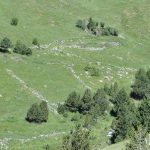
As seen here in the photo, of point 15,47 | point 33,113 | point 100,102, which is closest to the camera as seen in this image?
point 33,113

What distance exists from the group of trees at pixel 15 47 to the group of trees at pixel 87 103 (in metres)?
15.0

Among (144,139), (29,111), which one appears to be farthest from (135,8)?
(144,139)

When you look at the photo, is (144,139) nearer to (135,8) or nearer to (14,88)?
(14,88)

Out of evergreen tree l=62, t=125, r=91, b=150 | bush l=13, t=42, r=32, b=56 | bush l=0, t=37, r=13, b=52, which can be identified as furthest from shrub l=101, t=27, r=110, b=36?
evergreen tree l=62, t=125, r=91, b=150

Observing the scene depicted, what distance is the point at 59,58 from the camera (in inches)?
4055

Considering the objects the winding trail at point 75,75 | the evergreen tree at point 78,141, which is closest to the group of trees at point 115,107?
the winding trail at point 75,75

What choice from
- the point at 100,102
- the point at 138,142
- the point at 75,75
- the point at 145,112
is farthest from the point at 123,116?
the point at 138,142

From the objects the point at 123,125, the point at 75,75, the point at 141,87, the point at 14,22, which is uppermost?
the point at 14,22

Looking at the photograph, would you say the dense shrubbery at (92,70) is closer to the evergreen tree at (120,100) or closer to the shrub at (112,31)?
the evergreen tree at (120,100)

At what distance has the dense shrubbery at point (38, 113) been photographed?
3150 inches

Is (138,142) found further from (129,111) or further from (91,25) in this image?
(91,25)

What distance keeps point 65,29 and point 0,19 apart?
540 inches

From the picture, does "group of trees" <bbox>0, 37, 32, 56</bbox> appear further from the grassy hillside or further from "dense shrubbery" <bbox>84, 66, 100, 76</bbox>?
"dense shrubbery" <bbox>84, 66, 100, 76</bbox>

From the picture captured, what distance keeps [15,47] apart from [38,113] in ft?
74.2
